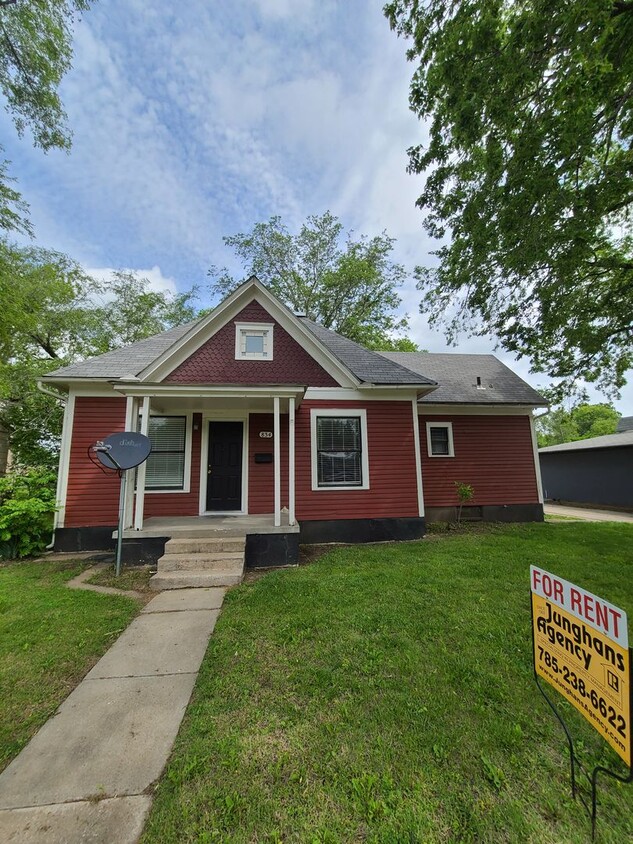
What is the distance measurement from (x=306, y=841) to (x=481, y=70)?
27.4ft

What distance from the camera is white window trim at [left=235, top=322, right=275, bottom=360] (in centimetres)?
803

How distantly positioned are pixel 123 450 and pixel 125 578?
2.09m

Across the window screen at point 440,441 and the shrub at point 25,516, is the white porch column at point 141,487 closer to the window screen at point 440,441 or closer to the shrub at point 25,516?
the shrub at point 25,516

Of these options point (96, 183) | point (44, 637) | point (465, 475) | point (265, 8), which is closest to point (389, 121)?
point (265, 8)

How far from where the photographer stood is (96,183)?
9.27 m

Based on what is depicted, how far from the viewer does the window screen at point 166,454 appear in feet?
25.4

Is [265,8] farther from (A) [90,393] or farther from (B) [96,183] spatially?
(A) [90,393]

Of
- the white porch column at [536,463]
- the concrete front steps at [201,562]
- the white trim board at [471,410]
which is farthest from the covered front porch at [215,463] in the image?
the white porch column at [536,463]

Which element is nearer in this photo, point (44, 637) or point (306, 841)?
point (306, 841)

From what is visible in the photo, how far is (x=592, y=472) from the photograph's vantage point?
17.1 m

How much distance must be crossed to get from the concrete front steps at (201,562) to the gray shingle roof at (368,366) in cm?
465

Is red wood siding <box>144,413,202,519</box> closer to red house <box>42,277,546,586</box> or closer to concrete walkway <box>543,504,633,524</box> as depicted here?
red house <box>42,277,546,586</box>

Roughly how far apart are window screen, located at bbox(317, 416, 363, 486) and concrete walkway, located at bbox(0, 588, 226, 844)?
4.83 meters

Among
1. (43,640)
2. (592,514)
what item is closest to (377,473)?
(43,640)
